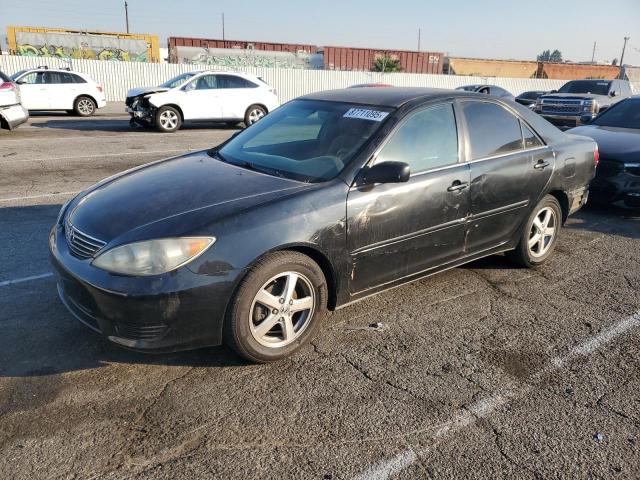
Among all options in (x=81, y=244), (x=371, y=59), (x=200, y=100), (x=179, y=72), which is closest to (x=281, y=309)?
(x=81, y=244)

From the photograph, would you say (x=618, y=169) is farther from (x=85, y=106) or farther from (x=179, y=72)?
(x=179, y=72)

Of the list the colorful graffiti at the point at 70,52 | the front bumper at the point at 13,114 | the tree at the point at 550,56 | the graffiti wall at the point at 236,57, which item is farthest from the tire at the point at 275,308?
the tree at the point at 550,56

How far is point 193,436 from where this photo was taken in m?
2.66

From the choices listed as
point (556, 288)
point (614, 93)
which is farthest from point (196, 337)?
point (614, 93)

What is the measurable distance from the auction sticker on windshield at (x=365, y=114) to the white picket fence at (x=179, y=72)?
24.9 meters

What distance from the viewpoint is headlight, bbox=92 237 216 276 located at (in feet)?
9.53

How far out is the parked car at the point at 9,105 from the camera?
12.3m

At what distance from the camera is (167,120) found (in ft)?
50.1

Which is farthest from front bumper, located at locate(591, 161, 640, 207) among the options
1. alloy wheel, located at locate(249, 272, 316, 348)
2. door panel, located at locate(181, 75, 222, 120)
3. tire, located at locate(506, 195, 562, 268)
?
door panel, located at locate(181, 75, 222, 120)

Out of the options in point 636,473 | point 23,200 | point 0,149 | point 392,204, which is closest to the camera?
point 636,473

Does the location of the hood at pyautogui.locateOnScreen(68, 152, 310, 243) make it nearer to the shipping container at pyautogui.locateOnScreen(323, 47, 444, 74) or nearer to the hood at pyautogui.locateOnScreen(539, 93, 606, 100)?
the hood at pyautogui.locateOnScreen(539, 93, 606, 100)

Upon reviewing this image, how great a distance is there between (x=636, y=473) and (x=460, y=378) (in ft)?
3.26

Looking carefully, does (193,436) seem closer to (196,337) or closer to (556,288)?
(196,337)

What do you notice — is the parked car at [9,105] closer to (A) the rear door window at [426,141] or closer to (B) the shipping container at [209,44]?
(A) the rear door window at [426,141]
